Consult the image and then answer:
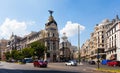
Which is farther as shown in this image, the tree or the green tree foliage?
the green tree foliage

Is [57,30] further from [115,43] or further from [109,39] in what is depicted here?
[115,43]

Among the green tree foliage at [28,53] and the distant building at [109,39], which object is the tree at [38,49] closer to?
the green tree foliage at [28,53]

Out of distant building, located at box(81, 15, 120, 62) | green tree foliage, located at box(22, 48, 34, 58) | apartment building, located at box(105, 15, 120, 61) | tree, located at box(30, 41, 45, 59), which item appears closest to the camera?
apartment building, located at box(105, 15, 120, 61)

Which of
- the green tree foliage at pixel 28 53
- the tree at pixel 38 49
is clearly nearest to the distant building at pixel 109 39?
the tree at pixel 38 49

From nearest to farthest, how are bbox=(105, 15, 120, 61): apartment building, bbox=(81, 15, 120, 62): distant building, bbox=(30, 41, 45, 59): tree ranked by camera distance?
1. bbox=(105, 15, 120, 61): apartment building
2. bbox=(81, 15, 120, 62): distant building
3. bbox=(30, 41, 45, 59): tree

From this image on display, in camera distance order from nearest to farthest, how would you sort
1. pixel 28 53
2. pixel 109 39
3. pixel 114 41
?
1. pixel 114 41
2. pixel 109 39
3. pixel 28 53

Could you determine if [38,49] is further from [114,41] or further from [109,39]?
[114,41]

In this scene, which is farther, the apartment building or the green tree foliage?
the green tree foliage

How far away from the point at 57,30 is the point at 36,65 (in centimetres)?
8640

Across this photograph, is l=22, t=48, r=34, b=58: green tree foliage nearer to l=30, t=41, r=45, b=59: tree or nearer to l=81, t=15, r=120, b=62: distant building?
l=30, t=41, r=45, b=59: tree

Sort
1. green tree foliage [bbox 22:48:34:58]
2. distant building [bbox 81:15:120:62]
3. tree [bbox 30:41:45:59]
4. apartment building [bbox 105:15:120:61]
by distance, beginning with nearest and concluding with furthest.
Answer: apartment building [bbox 105:15:120:61]
distant building [bbox 81:15:120:62]
tree [bbox 30:41:45:59]
green tree foliage [bbox 22:48:34:58]

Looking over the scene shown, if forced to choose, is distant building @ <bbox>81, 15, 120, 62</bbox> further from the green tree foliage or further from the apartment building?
the green tree foliage

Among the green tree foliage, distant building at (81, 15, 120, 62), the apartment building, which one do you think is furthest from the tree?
the apartment building

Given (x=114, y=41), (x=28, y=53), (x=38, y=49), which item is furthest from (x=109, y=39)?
(x=28, y=53)
